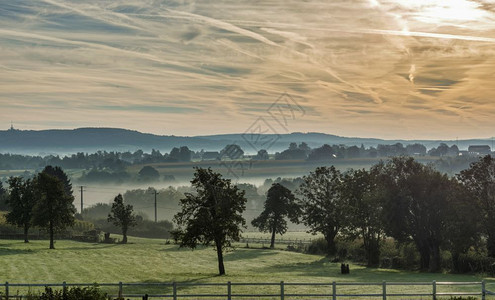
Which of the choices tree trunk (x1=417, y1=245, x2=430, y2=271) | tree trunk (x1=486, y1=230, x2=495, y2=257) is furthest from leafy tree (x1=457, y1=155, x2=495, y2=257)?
tree trunk (x1=417, y1=245, x2=430, y2=271)

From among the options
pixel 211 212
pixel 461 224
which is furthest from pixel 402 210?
pixel 211 212

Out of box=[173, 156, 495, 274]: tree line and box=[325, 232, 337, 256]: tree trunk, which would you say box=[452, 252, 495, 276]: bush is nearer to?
box=[173, 156, 495, 274]: tree line

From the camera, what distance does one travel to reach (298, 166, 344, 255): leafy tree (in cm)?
10044

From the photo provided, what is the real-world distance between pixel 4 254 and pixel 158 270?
76.4 ft

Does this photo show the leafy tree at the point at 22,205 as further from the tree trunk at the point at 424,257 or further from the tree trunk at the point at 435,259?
the tree trunk at the point at 435,259

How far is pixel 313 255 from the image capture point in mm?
99000

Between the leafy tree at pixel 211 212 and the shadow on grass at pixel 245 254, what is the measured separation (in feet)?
81.7

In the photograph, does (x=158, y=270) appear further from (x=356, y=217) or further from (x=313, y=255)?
(x=313, y=255)

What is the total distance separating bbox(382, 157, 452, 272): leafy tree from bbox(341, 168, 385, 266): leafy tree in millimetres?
2529

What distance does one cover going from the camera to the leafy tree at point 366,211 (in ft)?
270

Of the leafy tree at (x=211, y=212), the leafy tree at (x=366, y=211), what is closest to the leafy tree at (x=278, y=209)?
the leafy tree at (x=366, y=211)

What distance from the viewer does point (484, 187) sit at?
75312 millimetres

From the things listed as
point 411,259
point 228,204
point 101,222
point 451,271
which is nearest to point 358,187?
point 411,259

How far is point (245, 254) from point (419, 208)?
105 feet
